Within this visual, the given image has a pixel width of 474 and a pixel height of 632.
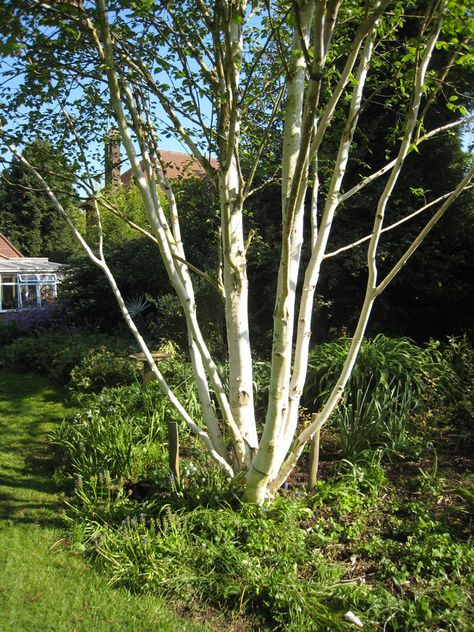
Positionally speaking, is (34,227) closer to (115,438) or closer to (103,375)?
(103,375)

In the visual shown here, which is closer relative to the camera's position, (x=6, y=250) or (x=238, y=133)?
(x=238, y=133)

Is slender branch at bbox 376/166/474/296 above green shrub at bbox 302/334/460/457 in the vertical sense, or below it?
above

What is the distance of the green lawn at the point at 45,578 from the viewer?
114 inches

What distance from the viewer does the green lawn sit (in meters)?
2.90

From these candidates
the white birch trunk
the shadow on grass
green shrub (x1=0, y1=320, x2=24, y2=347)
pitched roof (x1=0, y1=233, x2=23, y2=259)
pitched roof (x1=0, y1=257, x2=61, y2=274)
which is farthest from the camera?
pitched roof (x1=0, y1=233, x2=23, y2=259)

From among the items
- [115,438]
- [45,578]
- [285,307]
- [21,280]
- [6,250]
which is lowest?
[45,578]

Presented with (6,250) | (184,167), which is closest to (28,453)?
(184,167)

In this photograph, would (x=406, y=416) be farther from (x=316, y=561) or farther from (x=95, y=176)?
(x=95, y=176)

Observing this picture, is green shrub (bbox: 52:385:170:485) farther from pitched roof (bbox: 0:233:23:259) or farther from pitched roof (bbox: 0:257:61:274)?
pitched roof (bbox: 0:233:23:259)

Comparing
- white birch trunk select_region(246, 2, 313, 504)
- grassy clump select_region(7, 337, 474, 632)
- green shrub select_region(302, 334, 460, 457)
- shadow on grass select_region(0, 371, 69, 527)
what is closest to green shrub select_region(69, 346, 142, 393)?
shadow on grass select_region(0, 371, 69, 527)

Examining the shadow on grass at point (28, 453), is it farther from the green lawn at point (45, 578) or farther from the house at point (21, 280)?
the house at point (21, 280)

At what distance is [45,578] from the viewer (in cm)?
330

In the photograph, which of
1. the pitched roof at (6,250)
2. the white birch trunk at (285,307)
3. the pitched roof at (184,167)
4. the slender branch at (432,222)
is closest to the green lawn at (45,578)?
the white birch trunk at (285,307)

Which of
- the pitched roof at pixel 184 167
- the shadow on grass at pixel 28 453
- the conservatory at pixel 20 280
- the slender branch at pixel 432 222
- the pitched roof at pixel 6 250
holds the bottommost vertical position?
the shadow on grass at pixel 28 453
